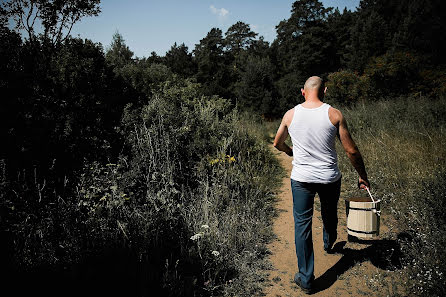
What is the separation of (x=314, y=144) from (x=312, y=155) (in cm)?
11

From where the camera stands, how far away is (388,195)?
3973 mm

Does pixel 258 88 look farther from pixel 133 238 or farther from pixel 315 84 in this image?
pixel 133 238

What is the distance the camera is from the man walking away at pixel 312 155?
215 centimetres

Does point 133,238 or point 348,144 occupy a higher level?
point 348,144

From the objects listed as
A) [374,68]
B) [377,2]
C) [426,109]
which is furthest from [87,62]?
[377,2]

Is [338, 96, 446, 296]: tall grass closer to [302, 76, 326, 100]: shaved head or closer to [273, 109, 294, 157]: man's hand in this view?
[273, 109, 294, 157]: man's hand

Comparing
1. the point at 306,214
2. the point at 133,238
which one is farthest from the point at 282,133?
the point at 133,238

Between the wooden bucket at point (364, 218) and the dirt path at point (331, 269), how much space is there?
460 mm

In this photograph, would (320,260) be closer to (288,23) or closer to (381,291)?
(381,291)

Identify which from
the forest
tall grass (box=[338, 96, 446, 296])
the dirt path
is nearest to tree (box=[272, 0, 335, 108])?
tall grass (box=[338, 96, 446, 296])

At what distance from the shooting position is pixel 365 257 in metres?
2.95

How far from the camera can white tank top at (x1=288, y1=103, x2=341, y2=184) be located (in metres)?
2.14

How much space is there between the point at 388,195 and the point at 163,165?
3.77 m

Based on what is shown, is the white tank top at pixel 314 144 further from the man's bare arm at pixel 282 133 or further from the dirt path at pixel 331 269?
the dirt path at pixel 331 269
